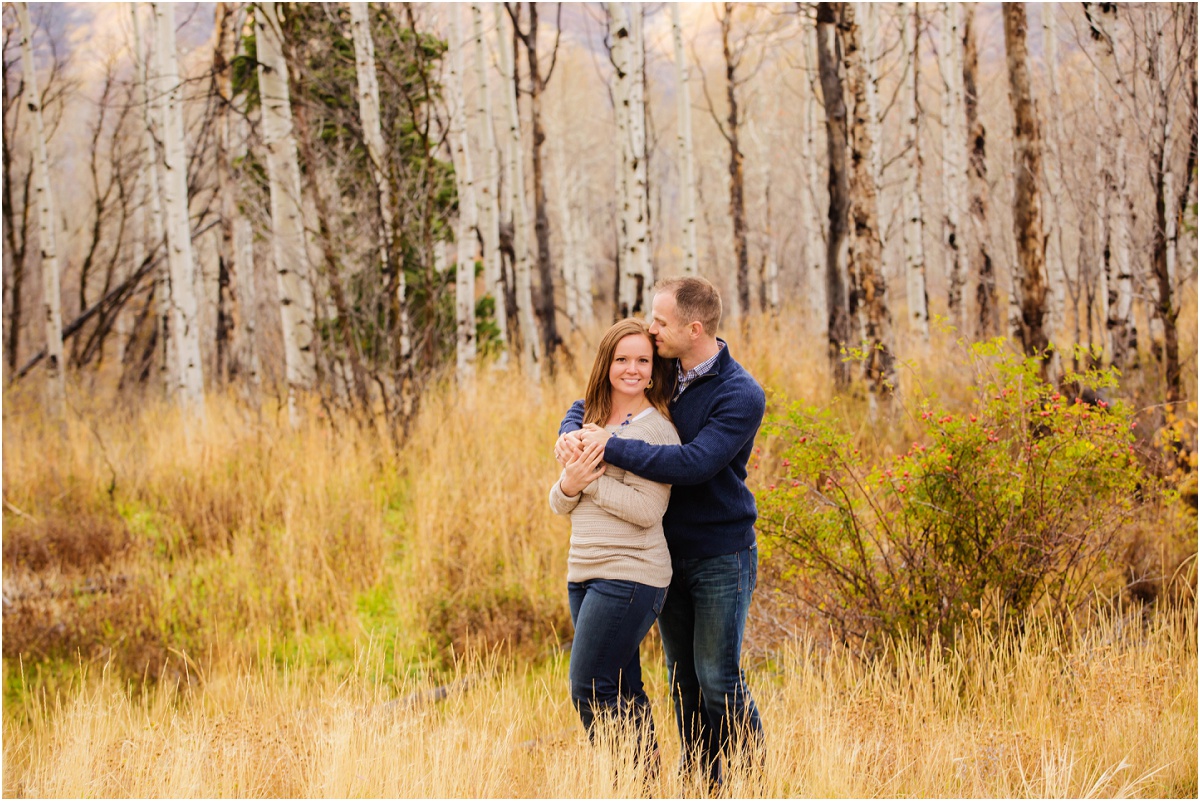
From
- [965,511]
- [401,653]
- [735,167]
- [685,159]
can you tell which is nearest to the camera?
[965,511]

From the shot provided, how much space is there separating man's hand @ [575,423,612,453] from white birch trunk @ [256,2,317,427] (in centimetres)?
548

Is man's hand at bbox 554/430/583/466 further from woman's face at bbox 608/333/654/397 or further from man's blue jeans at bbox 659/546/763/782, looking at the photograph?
man's blue jeans at bbox 659/546/763/782

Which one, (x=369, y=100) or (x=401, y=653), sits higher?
(x=369, y=100)

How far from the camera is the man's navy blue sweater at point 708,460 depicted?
2.63m

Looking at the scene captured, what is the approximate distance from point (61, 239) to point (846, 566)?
2691 centimetres

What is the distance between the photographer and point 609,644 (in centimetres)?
269

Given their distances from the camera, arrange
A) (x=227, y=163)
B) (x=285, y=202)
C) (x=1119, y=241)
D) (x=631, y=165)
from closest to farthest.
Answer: (x=1119, y=241), (x=285, y=202), (x=631, y=165), (x=227, y=163)

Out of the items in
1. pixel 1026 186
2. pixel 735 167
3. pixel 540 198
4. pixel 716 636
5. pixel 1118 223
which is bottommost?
pixel 716 636

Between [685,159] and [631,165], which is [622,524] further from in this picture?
[685,159]

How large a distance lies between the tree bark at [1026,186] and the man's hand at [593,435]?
4.83m

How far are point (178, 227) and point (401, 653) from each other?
5369 mm

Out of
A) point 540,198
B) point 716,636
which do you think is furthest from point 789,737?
point 540,198

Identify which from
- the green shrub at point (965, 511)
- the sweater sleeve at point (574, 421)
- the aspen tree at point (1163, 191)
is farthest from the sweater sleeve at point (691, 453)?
the aspen tree at point (1163, 191)

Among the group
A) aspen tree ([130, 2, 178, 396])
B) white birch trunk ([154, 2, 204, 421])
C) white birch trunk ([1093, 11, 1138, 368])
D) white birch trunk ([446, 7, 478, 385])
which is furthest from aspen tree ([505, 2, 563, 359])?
white birch trunk ([1093, 11, 1138, 368])
